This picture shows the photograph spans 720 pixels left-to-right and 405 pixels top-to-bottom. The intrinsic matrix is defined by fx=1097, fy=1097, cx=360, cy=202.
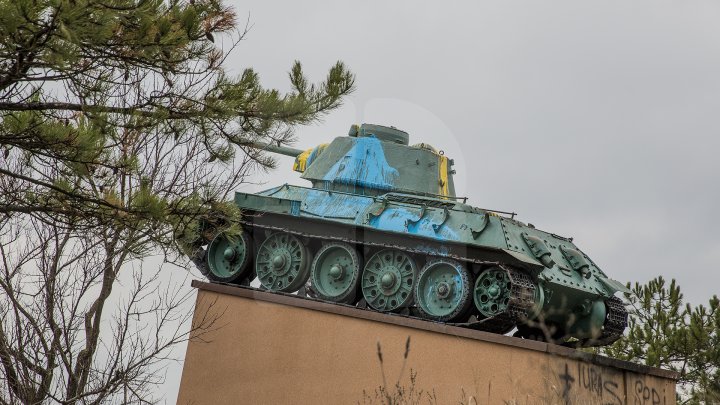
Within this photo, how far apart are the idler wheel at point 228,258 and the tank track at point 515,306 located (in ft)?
11.5

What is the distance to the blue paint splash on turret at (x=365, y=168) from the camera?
49.4 ft

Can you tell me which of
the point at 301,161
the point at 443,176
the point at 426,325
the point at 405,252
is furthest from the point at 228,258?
the point at 426,325

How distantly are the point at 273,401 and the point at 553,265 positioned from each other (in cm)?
408

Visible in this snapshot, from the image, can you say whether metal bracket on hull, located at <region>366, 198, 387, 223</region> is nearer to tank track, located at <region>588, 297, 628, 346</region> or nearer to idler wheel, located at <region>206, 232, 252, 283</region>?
idler wheel, located at <region>206, 232, 252, 283</region>

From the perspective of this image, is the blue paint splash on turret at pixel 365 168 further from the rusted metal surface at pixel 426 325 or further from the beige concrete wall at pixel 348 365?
the beige concrete wall at pixel 348 365

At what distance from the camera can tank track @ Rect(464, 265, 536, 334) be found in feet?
43.3

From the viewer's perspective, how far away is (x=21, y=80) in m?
7.81

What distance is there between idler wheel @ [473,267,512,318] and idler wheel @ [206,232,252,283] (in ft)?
11.2

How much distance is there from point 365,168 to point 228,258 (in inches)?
90.9

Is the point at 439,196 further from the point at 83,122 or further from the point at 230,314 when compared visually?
the point at 83,122

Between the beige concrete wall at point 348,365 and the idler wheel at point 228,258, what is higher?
the idler wheel at point 228,258

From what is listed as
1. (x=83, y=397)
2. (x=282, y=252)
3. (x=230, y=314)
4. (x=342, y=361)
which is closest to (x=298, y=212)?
(x=282, y=252)

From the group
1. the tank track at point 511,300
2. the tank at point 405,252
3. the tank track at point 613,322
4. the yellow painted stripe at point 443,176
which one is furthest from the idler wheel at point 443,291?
the tank track at point 613,322

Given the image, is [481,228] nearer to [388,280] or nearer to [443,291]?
[443,291]
